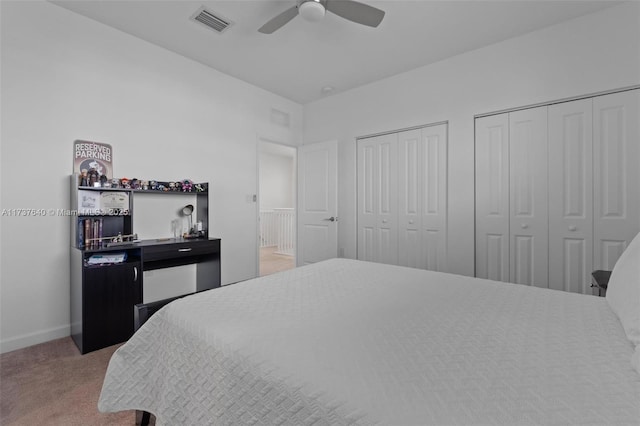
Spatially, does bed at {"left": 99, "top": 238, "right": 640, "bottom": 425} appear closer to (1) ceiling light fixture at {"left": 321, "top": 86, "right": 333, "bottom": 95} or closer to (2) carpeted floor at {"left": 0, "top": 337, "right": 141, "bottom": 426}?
(2) carpeted floor at {"left": 0, "top": 337, "right": 141, "bottom": 426}

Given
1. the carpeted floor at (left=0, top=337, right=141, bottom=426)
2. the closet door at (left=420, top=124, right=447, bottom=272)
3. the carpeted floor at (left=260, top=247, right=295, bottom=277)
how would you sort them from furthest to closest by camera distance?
the carpeted floor at (left=260, top=247, right=295, bottom=277)
the closet door at (left=420, top=124, right=447, bottom=272)
the carpeted floor at (left=0, top=337, right=141, bottom=426)

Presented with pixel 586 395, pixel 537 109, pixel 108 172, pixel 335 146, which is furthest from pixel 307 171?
pixel 586 395

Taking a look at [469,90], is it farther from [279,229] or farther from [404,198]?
[279,229]

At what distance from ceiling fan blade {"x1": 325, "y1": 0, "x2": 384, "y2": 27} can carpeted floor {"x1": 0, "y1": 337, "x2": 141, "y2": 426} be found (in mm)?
2875

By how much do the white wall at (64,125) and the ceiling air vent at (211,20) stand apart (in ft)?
2.53

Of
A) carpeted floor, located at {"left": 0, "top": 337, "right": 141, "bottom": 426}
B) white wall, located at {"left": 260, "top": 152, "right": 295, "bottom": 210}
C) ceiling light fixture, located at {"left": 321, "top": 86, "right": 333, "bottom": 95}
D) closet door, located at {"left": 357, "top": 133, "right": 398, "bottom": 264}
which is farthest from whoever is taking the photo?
white wall, located at {"left": 260, "top": 152, "right": 295, "bottom": 210}

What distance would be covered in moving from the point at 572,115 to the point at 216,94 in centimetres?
372

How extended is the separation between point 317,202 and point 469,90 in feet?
7.85

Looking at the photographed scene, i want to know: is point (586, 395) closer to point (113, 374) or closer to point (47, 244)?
point (113, 374)

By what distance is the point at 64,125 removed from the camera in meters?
2.53

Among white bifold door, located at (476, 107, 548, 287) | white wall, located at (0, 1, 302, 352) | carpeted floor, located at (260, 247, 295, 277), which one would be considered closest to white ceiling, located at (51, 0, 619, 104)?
white wall, located at (0, 1, 302, 352)

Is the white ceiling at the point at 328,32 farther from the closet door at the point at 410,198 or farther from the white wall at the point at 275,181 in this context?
the white wall at the point at 275,181

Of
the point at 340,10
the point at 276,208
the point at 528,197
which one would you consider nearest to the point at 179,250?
the point at 340,10

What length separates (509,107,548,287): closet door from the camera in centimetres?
286
